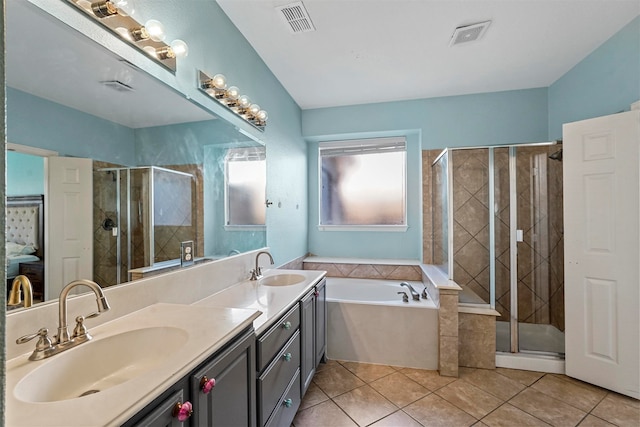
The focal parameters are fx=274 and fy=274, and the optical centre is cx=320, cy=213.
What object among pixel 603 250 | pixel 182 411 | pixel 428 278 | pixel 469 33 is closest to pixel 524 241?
pixel 603 250

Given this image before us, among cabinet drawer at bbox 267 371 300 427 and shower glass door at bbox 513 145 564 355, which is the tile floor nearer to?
cabinet drawer at bbox 267 371 300 427

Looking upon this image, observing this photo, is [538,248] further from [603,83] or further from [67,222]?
[67,222]

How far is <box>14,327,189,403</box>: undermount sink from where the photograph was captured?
0.74m

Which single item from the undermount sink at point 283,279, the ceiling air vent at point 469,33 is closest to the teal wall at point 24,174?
the undermount sink at point 283,279

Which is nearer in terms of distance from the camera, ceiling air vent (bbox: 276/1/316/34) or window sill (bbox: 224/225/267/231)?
ceiling air vent (bbox: 276/1/316/34)

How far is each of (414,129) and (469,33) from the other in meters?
1.30

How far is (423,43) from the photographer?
7.47ft

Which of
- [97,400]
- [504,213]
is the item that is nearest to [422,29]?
[504,213]

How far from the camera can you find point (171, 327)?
1016mm

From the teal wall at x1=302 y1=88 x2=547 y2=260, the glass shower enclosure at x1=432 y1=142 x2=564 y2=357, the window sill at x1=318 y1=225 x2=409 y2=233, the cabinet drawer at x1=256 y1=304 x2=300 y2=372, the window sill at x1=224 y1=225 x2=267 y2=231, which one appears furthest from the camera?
the window sill at x1=318 y1=225 x2=409 y2=233

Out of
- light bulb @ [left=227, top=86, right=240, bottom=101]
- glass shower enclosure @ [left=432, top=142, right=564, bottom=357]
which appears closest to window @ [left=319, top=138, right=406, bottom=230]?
glass shower enclosure @ [left=432, top=142, right=564, bottom=357]

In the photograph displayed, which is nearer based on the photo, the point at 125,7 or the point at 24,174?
the point at 24,174

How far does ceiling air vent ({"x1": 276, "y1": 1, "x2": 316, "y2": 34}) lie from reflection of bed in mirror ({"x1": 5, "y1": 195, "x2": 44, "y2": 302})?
5.86ft

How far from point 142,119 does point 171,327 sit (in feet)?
3.10
